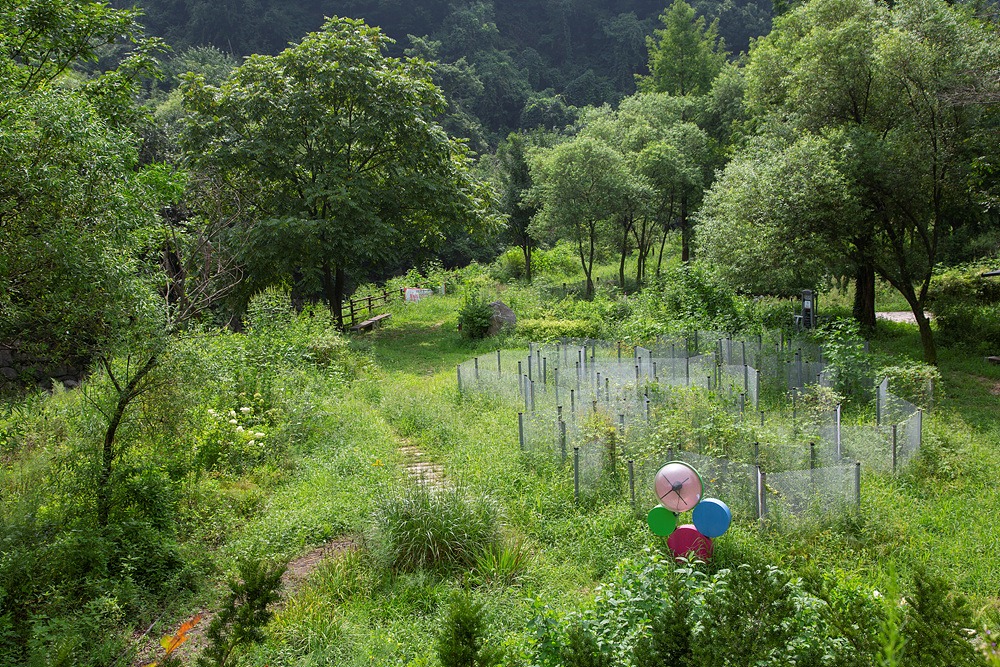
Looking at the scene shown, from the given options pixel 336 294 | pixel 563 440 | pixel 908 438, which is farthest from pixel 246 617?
pixel 336 294

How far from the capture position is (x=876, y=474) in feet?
24.1

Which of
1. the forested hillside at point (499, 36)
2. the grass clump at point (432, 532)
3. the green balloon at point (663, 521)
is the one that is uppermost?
the forested hillside at point (499, 36)

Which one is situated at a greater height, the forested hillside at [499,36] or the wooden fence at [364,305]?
the forested hillside at [499,36]

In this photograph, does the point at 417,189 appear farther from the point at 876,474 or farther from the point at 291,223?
the point at 876,474

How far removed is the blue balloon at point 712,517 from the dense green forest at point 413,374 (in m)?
0.34

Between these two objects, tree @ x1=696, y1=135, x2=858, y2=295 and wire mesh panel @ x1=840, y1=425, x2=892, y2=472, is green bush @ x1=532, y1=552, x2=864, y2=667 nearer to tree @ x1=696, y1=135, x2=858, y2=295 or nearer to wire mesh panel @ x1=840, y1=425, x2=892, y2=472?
wire mesh panel @ x1=840, y1=425, x2=892, y2=472

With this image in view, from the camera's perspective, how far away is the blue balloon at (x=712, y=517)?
5434 mm

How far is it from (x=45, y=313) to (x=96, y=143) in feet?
4.88

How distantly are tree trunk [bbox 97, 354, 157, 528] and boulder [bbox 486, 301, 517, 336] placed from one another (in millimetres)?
13029

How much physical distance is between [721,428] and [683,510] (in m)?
2.40

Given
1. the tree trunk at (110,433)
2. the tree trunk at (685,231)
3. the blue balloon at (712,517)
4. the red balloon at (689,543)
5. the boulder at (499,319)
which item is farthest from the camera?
the tree trunk at (685,231)

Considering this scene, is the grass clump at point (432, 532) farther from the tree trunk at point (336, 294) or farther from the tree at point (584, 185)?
the tree at point (584, 185)

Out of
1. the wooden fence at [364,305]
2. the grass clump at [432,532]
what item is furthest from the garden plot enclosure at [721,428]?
the wooden fence at [364,305]

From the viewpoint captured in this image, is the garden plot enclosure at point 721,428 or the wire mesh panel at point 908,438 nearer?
the garden plot enclosure at point 721,428
